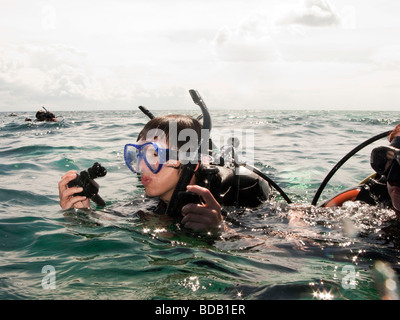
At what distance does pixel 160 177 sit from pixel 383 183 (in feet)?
6.47

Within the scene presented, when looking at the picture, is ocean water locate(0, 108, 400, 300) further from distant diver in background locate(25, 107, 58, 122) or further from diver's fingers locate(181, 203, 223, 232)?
distant diver in background locate(25, 107, 58, 122)

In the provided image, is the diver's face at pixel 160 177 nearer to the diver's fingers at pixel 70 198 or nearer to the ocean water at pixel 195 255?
the ocean water at pixel 195 255

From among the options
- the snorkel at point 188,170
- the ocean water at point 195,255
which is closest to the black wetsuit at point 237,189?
the ocean water at point 195,255

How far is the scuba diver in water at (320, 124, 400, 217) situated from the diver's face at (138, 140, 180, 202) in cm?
→ 152

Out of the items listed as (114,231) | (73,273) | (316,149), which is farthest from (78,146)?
(73,273)

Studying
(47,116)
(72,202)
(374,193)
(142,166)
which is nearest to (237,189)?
(142,166)

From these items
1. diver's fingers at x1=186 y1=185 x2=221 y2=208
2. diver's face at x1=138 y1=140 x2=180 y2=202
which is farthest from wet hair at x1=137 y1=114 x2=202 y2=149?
diver's fingers at x1=186 y1=185 x2=221 y2=208

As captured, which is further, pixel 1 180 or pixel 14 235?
pixel 1 180

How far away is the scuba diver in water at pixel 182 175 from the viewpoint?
2650 mm

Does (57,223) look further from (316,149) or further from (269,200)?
(316,149)

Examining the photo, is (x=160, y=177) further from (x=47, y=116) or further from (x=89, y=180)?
(x=47, y=116)
